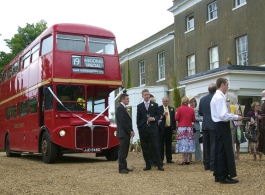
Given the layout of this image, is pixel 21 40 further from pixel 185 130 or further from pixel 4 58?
pixel 185 130

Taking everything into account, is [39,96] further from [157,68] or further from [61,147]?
[157,68]

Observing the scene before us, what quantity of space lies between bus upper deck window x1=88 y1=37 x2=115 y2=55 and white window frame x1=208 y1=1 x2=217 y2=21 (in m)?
11.0

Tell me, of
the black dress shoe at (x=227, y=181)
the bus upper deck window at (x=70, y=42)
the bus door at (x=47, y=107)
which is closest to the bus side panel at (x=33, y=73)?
the bus door at (x=47, y=107)

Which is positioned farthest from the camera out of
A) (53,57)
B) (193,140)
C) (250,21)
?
(250,21)

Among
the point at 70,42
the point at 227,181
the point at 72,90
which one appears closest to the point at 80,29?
the point at 70,42

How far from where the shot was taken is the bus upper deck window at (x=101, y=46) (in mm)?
13944

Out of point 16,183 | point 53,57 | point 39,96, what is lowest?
point 16,183

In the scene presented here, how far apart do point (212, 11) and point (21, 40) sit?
26041 millimetres

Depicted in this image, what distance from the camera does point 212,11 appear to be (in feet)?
78.2

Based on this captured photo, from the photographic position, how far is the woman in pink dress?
436 inches

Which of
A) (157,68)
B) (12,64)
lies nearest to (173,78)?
(157,68)

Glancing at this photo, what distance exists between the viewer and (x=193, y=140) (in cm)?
1118

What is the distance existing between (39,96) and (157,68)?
1716 centimetres

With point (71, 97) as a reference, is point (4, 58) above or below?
above
